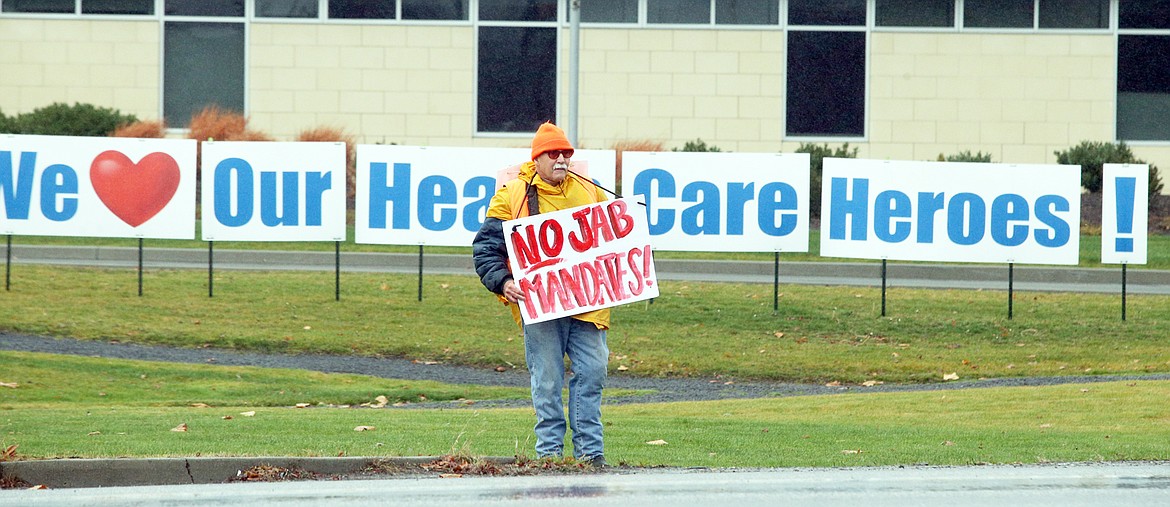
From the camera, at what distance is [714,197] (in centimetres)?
1845

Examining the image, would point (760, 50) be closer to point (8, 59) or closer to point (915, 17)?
point (915, 17)

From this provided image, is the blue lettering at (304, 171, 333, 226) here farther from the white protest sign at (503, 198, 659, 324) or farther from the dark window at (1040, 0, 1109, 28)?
the dark window at (1040, 0, 1109, 28)

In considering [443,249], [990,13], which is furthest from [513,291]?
[990,13]

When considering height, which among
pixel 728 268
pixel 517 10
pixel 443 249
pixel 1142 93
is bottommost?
pixel 728 268

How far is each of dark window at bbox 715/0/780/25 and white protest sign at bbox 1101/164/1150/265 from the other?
15.7 metres

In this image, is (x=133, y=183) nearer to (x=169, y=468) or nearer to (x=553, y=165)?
(x=169, y=468)

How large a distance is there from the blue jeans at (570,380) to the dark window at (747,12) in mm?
25767

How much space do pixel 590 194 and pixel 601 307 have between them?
25.3 inches

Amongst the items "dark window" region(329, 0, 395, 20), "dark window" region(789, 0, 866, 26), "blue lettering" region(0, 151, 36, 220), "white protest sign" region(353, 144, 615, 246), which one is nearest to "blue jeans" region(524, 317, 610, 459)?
"white protest sign" region(353, 144, 615, 246)

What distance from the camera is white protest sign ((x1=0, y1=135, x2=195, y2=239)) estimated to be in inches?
726

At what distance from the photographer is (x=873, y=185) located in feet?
59.9

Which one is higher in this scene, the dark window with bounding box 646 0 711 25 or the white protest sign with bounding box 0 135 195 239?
the dark window with bounding box 646 0 711 25

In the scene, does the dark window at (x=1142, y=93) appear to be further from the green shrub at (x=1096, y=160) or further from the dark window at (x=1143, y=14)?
the green shrub at (x=1096, y=160)

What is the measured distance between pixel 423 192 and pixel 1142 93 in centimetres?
2049
